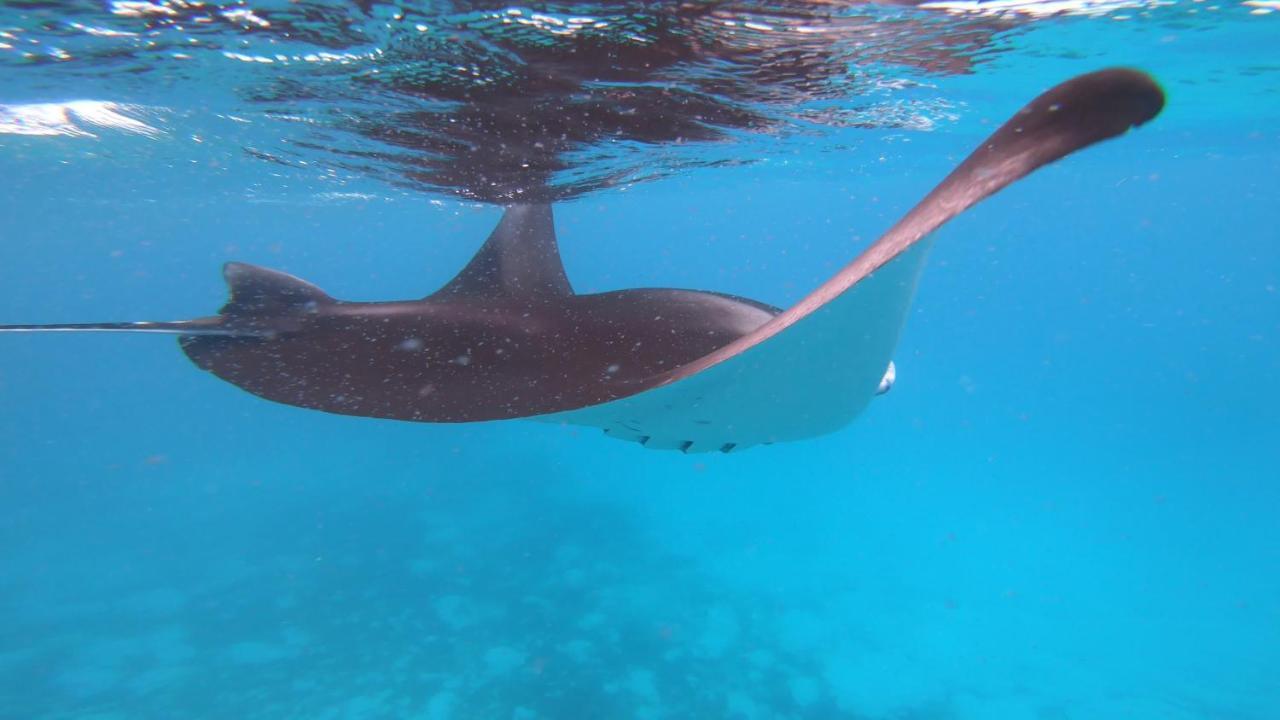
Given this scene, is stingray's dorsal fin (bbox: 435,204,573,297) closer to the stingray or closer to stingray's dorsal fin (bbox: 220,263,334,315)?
the stingray

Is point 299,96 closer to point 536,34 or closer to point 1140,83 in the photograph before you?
point 536,34

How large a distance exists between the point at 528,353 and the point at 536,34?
2.82 metres

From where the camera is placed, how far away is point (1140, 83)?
1.32 meters

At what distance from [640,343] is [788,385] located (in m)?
1.62

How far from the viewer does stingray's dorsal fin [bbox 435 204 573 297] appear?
743cm

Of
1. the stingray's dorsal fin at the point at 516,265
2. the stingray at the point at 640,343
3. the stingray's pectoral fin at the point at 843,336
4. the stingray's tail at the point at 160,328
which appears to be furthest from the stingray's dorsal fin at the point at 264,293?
the stingray's pectoral fin at the point at 843,336

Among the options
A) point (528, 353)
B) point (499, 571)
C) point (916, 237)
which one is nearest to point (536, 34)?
point (528, 353)

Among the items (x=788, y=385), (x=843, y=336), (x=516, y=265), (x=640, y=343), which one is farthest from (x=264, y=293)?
(x=843, y=336)

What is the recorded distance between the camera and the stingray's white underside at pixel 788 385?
2.57m

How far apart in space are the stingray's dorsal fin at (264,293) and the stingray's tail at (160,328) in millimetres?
381

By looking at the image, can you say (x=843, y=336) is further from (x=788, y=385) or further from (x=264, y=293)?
(x=264, y=293)

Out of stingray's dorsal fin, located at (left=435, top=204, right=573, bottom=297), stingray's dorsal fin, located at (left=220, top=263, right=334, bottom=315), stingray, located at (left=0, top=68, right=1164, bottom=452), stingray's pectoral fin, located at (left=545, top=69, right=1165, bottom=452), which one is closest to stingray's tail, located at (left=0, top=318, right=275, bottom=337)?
stingray, located at (left=0, top=68, right=1164, bottom=452)

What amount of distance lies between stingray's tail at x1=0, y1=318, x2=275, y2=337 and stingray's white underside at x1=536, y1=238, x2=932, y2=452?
2769mm

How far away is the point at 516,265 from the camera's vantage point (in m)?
7.80
